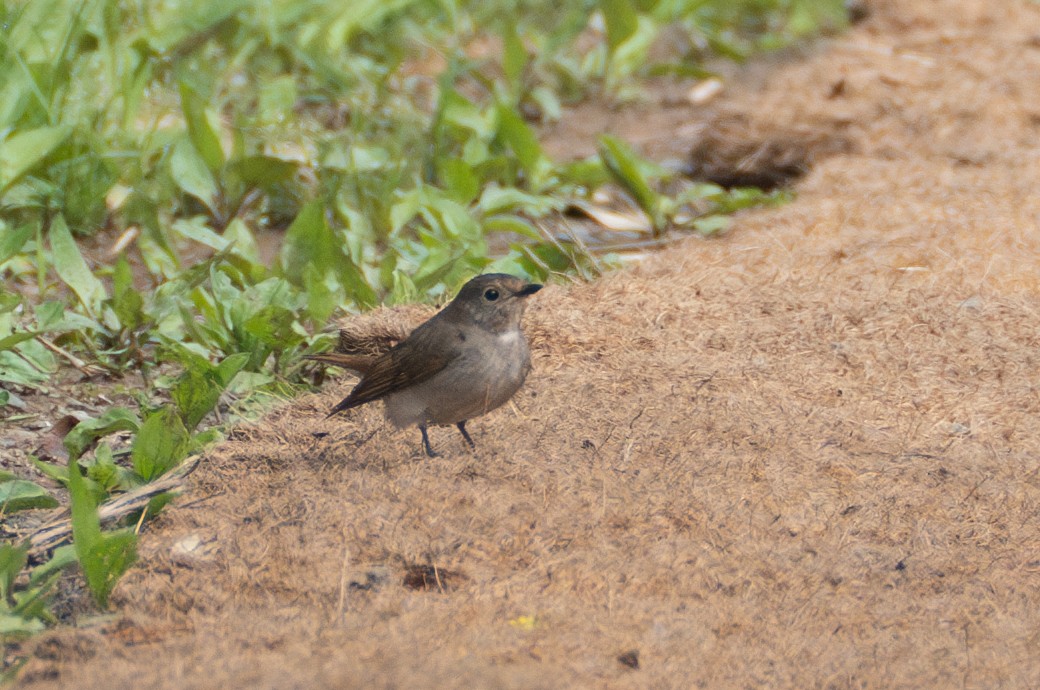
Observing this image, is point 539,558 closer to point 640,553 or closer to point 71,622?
point 640,553

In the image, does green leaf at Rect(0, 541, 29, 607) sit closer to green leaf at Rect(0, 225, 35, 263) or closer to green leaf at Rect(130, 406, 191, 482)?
green leaf at Rect(130, 406, 191, 482)

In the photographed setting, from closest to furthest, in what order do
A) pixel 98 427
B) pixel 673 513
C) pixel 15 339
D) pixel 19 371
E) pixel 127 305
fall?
pixel 673 513 < pixel 98 427 < pixel 15 339 < pixel 19 371 < pixel 127 305

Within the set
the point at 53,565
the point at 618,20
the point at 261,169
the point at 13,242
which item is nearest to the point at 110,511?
the point at 53,565

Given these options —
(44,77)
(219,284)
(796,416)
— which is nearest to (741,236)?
(796,416)

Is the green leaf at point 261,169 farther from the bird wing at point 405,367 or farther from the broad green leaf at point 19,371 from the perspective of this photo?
the bird wing at point 405,367

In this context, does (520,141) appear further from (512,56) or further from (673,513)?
(673,513)

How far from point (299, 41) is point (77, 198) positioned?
202cm

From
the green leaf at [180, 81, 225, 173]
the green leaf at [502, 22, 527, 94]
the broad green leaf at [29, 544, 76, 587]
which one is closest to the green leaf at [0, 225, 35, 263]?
the green leaf at [180, 81, 225, 173]

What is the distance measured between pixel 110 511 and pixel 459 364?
3.35 feet

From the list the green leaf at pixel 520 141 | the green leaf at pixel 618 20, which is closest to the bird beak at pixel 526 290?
the green leaf at pixel 520 141

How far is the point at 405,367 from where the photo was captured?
3.68 m

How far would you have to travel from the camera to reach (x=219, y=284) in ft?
15.3

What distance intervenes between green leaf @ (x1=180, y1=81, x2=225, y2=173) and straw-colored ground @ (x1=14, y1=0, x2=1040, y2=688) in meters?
1.95

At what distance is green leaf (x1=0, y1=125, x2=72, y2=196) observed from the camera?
16.5 ft
